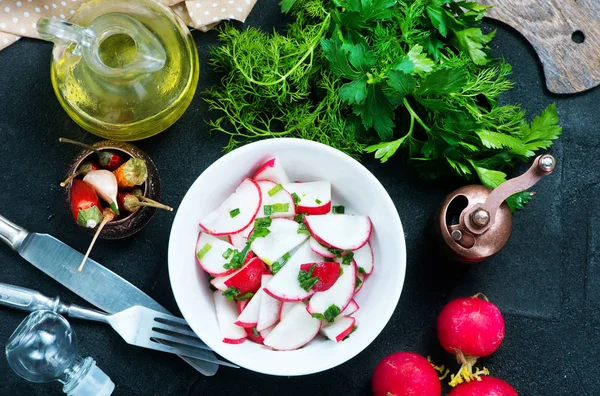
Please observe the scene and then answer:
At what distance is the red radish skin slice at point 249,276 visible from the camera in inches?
54.0

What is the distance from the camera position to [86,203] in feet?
4.73

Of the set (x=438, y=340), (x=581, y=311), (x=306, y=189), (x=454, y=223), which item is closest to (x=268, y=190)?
(x=306, y=189)

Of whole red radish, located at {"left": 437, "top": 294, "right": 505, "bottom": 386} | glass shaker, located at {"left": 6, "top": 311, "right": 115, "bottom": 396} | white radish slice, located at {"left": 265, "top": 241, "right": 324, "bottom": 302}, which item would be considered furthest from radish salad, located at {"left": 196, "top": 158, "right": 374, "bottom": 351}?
glass shaker, located at {"left": 6, "top": 311, "right": 115, "bottom": 396}

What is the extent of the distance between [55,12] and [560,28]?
4.38 ft

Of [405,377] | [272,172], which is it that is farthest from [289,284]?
[405,377]

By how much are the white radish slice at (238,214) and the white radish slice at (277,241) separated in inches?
2.0

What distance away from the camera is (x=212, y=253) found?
1.40m

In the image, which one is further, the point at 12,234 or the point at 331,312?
the point at 12,234

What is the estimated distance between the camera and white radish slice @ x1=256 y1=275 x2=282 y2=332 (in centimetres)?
137

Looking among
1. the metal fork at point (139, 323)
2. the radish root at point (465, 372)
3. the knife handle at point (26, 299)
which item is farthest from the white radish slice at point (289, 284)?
the knife handle at point (26, 299)

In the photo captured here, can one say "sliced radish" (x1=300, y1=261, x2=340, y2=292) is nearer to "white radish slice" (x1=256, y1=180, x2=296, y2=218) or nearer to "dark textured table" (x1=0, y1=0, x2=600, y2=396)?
"white radish slice" (x1=256, y1=180, x2=296, y2=218)

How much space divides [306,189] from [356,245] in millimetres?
176

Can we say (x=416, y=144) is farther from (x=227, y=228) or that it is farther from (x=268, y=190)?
(x=227, y=228)

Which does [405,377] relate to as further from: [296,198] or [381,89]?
[381,89]
